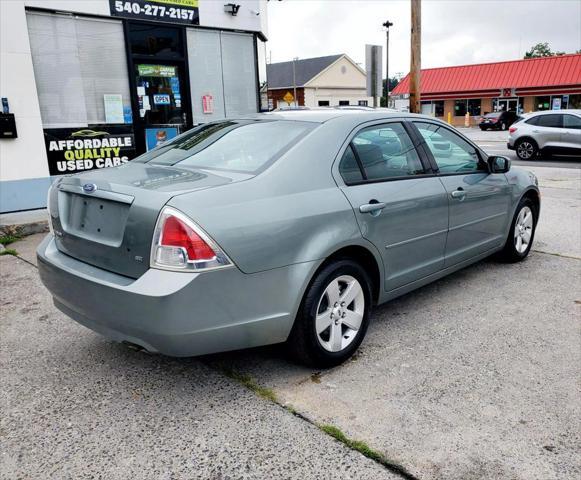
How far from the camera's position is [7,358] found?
11.8 feet

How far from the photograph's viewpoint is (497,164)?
485 cm

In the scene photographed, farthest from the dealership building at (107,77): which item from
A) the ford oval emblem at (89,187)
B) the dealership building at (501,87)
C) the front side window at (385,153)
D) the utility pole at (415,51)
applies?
the dealership building at (501,87)

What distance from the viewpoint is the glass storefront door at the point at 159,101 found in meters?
8.89

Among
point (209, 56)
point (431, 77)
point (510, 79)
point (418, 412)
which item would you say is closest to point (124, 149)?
point (209, 56)

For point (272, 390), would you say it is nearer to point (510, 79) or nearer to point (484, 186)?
point (484, 186)

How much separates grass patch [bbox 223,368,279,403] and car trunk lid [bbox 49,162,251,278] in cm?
95

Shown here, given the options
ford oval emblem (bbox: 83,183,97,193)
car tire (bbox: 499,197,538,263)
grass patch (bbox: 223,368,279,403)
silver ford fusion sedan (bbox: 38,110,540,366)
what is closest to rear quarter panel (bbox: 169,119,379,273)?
silver ford fusion sedan (bbox: 38,110,540,366)

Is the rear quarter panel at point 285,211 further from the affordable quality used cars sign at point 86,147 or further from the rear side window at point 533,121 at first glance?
the rear side window at point 533,121

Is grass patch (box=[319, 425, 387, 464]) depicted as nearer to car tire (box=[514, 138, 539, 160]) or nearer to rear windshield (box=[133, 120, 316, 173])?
rear windshield (box=[133, 120, 316, 173])

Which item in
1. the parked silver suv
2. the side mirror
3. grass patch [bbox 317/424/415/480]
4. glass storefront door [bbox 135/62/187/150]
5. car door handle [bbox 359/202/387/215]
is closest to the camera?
grass patch [bbox 317/424/415/480]

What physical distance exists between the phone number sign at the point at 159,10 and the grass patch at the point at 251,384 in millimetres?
6931

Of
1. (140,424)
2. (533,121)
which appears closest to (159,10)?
(140,424)

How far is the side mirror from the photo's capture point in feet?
15.8

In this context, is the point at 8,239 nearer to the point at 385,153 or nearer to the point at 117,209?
the point at 117,209
